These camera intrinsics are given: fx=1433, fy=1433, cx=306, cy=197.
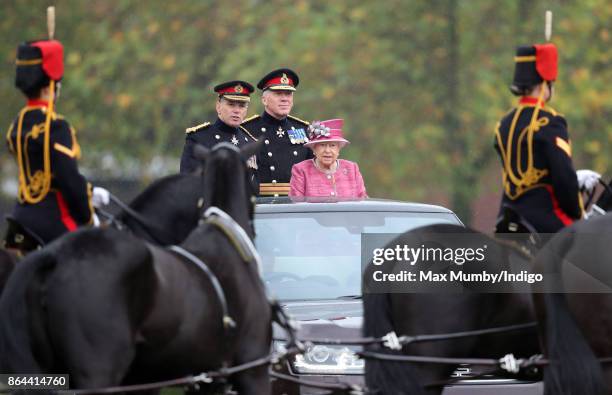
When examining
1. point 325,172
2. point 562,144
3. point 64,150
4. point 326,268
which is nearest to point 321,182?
point 325,172

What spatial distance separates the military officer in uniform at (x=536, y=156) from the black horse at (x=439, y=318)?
29cm

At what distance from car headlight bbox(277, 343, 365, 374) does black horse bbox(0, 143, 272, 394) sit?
1322 mm

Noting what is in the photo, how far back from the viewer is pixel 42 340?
22.3 feet

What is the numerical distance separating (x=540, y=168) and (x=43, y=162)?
284 centimetres

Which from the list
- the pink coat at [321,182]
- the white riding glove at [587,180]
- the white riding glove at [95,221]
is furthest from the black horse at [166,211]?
the pink coat at [321,182]

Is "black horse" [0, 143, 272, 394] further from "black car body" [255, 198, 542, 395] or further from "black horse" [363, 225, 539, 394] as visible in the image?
"black car body" [255, 198, 542, 395]

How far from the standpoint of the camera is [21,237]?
779 centimetres

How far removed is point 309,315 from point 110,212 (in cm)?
146

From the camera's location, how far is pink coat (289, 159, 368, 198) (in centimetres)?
1148

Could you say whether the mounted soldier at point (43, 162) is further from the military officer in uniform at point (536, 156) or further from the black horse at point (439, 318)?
the military officer in uniform at point (536, 156)

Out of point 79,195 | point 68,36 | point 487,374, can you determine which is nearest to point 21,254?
point 79,195

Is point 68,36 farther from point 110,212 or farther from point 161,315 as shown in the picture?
point 161,315

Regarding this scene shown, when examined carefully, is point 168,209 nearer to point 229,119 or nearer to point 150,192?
point 150,192

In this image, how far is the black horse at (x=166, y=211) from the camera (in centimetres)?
809
